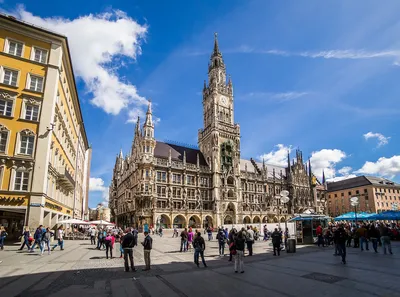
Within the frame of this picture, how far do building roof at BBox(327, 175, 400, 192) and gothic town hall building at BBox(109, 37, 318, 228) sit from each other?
22133 mm

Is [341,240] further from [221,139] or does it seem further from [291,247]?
[221,139]

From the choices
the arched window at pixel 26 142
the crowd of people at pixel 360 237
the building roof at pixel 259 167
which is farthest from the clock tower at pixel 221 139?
the arched window at pixel 26 142

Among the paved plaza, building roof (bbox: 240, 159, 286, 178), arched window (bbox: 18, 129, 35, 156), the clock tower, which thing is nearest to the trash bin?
the paved plaza

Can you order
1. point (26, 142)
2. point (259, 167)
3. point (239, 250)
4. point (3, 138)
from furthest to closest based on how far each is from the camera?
point (259, 167), point (26, 142), point (3, 138), point (239, 250)

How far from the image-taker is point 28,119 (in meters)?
24.4

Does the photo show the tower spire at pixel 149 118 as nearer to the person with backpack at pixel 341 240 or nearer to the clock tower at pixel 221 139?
Answer: the clock tower at pixel 221 139

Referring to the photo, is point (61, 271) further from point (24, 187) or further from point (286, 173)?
point (286, 173)

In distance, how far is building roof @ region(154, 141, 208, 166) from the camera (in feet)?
204

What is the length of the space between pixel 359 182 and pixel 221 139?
59597 mm

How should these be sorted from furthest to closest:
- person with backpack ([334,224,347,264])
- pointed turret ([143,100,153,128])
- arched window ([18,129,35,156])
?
pointed turret ([143,100,153,128]) < arched window ([18,129,35,156]) < person with backpack ([334,224,347,264])

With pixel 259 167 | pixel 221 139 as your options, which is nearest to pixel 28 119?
pixel 221 139

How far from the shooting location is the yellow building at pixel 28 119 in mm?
22828

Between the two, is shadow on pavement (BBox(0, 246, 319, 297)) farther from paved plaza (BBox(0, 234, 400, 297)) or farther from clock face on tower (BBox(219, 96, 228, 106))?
clock face on tower (BBox(219, 96, 228, 106))

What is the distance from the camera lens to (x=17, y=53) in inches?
997
